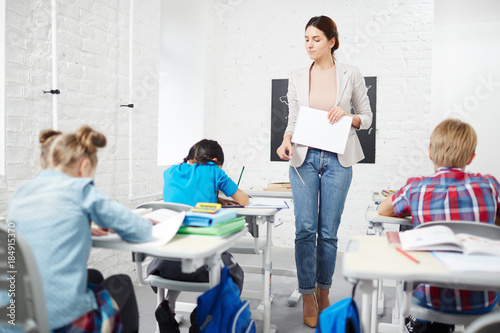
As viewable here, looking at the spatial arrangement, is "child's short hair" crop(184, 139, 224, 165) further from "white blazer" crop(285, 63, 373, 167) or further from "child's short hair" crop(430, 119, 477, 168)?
"child's short hair" crop(430, 119, 477, 168)

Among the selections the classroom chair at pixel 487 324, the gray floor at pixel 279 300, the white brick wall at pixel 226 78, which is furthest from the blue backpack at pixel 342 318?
the white brick wall at pixel 226 78

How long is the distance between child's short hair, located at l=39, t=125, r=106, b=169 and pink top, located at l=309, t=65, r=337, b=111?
127 centimetres

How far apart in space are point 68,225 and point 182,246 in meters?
0.30

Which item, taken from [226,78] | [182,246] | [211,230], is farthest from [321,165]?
[226,78]

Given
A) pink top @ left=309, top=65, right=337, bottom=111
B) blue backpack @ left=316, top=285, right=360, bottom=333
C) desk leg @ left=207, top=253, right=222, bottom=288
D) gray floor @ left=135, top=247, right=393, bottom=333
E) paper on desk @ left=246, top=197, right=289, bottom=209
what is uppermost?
pink top @ left=309, top=65, right=337, bottom=111

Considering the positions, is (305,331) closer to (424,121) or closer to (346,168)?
(346,168)

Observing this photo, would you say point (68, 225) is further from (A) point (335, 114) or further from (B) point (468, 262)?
(A) point (335, 114)

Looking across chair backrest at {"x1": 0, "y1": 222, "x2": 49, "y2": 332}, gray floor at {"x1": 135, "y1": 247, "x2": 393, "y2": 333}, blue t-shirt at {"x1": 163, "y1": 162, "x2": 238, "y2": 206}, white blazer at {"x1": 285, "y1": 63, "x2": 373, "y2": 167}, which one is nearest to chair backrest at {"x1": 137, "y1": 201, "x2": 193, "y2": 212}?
blue t-shirt at {"x1": 163, "y1": 162, "x2": 238, "y2": 206}

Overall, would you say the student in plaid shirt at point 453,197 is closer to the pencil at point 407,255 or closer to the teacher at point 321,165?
the pencil at point 407,255

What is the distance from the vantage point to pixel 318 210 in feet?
7.16

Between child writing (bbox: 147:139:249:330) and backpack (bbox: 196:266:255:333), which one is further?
child writing (bbox: 147:139:249:330)

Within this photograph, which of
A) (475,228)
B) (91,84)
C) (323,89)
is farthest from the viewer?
(91,84)

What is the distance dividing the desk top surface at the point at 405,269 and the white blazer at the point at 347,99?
107 centimetres

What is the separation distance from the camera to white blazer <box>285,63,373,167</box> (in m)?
2.10
